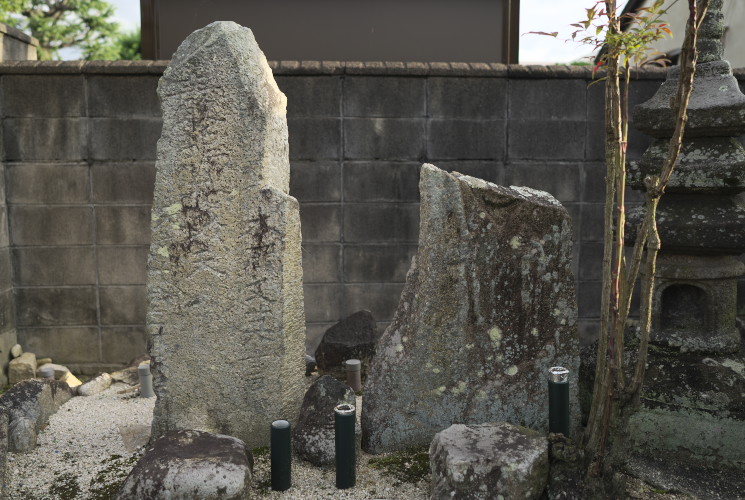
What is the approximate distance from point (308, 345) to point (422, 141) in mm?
1942

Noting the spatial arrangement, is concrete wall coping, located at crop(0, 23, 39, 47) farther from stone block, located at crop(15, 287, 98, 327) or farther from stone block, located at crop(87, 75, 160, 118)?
stone block, located at crop(15, 287, 98, 327)

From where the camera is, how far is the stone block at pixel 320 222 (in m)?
5.86

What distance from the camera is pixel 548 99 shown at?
19.1 feet

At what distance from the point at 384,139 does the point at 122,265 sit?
2366 millimetres

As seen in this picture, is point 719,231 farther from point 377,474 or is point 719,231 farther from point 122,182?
point 122,182

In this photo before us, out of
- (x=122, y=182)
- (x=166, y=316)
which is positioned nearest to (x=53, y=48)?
(x=122, y=182)

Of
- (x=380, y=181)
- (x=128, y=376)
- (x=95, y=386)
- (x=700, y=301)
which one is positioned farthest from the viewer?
(x=380, y=181)

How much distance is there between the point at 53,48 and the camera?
53.4ft

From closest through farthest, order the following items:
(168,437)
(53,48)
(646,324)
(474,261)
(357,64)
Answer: (646,324), (168,437), (474,261), (357,64), (53,48)

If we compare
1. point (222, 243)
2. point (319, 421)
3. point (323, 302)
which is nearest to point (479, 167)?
point (323, 302)

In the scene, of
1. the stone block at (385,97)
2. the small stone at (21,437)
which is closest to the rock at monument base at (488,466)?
the small stone at (21,437)

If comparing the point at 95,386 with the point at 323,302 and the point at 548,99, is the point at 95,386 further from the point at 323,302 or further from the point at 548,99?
the point at 548,99

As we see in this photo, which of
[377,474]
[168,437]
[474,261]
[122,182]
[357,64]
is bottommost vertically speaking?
[377,474]

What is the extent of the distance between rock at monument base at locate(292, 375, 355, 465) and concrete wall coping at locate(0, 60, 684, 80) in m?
2.68
